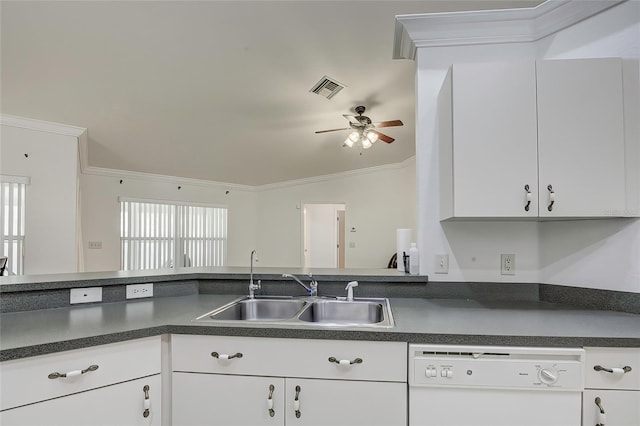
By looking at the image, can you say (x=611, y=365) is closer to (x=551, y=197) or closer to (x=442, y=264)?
(x=551, y=197)

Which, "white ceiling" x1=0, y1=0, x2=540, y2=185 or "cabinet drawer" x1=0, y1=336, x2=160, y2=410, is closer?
"cabinet drawer" x1=0, y1=336, x2=160, y2=410

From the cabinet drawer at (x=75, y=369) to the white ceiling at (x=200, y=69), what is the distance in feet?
7.20

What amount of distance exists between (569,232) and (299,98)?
112 inches

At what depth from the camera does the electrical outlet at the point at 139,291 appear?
172cm

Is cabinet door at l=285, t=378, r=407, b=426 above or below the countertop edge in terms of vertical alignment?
below

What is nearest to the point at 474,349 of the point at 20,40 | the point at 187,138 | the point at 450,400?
the point at 450,400

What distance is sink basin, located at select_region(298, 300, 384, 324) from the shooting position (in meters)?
1.70

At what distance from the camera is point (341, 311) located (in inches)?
68.6

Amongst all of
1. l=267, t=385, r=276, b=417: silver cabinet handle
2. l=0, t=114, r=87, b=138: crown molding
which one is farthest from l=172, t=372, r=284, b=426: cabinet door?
l=0, t=114, r=87, b=138: crown molding

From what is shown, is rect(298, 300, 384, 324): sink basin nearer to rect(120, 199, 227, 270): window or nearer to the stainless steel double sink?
the stainless steel double sink

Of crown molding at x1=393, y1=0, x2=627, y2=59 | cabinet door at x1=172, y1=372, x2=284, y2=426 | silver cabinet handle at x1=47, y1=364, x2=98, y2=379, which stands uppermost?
crown molding at x1=393, y1=0, x2=627, y2=59

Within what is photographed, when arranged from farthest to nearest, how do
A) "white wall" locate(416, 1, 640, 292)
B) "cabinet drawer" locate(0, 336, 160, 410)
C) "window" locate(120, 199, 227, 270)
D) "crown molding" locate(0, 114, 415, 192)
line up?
"window" locate(120, 199, 227, 270) → "crown molding" locate(0, 114, 415, 192) → "white wall" locate(416, 1, 640, 292) → "cabinet drawer" locate(0, 336, 160, 410)

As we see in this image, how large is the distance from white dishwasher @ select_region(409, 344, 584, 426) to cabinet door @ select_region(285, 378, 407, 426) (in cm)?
6

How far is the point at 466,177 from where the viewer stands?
4.82 ft
